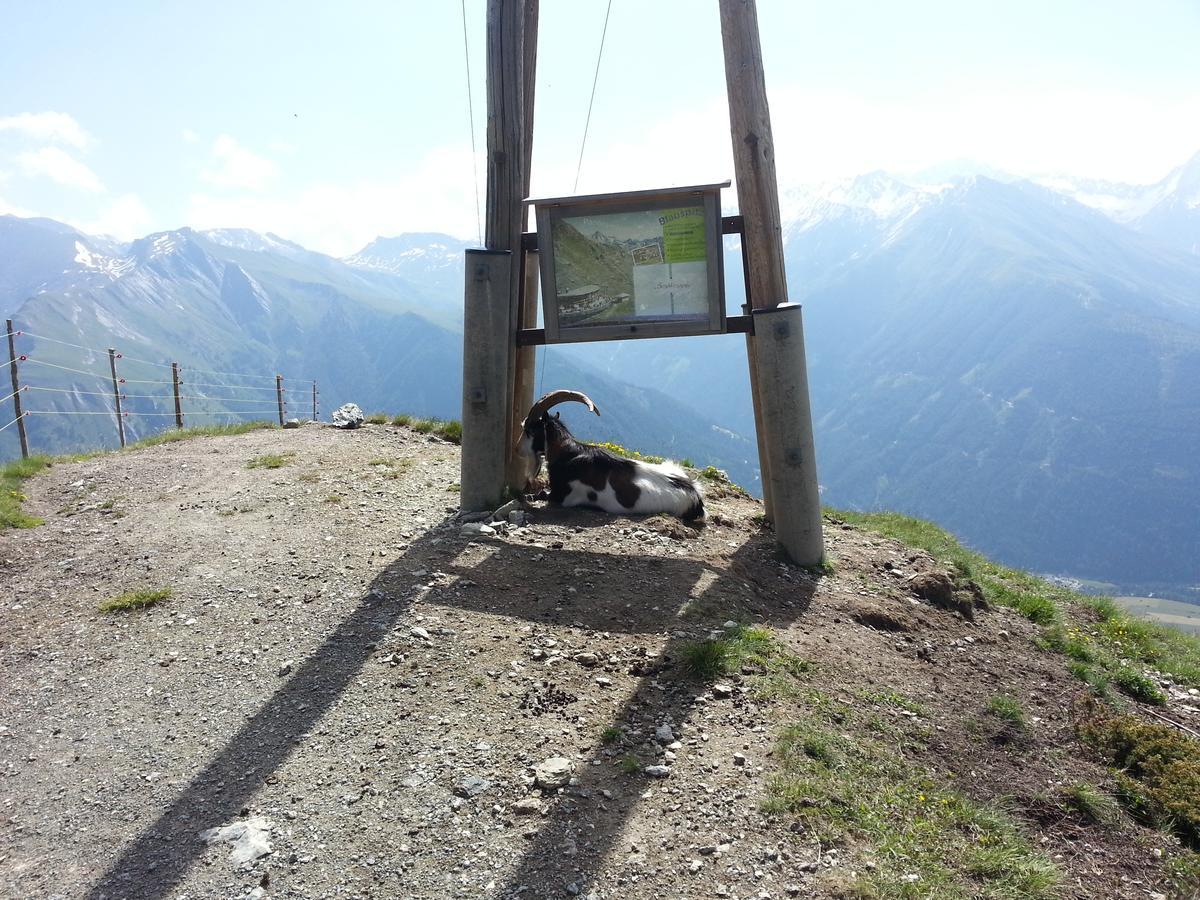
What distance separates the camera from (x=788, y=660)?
211 inches

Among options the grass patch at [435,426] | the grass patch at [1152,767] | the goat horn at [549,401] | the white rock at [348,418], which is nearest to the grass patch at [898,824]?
the grass patch at [1152,767]

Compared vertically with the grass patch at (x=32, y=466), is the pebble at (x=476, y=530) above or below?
below

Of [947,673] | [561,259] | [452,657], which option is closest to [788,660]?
[947,673]

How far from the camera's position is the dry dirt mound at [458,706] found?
3.62m

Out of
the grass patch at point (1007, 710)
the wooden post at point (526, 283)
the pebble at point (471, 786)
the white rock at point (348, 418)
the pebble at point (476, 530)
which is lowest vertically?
the grass patch at point (1007, 710)

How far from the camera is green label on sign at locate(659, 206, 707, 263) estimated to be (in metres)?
7.50

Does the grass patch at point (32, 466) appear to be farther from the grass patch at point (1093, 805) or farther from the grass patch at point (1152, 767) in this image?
the grass patch at point (1152, 767)

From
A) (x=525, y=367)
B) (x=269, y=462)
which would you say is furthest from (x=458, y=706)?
(x=269, y=462)

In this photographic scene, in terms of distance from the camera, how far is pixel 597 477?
27.7 ft

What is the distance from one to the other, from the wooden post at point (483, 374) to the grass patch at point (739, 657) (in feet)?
10.9

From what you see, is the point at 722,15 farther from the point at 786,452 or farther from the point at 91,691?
the point at 91,691

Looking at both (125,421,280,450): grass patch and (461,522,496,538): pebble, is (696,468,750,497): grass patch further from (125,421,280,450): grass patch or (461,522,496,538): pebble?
(125,421,280,450): grass patch

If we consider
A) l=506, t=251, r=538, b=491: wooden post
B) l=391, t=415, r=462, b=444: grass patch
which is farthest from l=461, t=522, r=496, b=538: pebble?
l=391, t=415, r=462, b=444: grass patch

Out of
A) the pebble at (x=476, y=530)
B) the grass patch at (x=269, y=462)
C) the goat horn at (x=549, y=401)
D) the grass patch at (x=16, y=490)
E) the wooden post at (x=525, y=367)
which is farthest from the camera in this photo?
the grass patch at (x=269, y=462)
